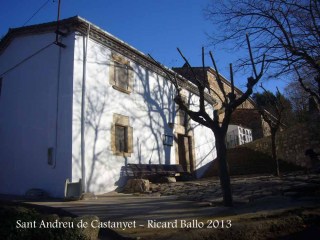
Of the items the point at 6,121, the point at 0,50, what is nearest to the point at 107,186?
the point at 6,121

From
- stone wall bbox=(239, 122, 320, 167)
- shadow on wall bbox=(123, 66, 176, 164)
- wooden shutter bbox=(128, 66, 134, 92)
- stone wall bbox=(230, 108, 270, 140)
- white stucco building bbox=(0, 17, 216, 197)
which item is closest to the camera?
white stucco building bbox=(0, 17, 216, 197)

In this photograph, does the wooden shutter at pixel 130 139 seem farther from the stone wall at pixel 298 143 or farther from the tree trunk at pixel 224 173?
the stone wall at pixel 298 143

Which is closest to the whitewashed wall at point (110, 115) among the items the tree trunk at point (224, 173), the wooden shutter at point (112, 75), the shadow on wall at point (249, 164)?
the wooden shutter at point (112, 75)

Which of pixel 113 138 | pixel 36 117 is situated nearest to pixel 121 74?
pixel 113 138

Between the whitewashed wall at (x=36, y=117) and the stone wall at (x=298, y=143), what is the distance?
1138cm

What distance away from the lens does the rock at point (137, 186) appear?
33.0 ft

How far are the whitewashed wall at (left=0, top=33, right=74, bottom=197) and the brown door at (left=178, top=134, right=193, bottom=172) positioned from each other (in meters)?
7.05

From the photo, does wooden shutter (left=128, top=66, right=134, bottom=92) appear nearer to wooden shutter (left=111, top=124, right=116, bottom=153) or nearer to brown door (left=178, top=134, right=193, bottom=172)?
wooden shutter (left=111, top=124, right=116, bottom=153)

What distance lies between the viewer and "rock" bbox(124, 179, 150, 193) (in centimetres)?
1005

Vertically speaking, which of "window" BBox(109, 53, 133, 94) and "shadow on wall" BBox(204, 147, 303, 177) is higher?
"window" BBox(109, 53, 133, 94)

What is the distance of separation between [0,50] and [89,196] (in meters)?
8.60

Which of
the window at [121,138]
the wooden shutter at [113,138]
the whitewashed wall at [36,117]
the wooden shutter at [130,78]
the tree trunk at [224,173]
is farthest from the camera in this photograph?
the wooden shutter at [130,78]

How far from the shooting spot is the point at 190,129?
636 inches

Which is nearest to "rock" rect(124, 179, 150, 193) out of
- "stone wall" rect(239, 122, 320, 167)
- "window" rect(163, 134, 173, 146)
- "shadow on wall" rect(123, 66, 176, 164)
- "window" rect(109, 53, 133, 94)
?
"shadow on wall" rect(123, 66, 176, 164)
